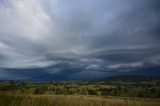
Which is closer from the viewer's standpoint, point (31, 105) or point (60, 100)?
point (31, 105)

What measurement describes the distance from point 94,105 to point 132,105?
1.64 metres

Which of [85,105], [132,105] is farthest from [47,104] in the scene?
[132,105]

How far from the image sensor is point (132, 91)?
8.04 metres

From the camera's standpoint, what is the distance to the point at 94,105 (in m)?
8.72

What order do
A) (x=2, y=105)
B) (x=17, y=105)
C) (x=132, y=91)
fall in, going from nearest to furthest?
(x=132, y=91), (x=17, y=105), (x=2, y=105)

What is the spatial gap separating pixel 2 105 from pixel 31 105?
6.16 feet

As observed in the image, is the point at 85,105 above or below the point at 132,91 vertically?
below

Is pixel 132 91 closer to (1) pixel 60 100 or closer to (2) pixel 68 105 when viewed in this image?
(2) pixel 68 105

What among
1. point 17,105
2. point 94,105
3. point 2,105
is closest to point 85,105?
point 94,105

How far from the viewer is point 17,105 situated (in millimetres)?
8617

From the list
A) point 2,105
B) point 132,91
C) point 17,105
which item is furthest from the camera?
point 2,105

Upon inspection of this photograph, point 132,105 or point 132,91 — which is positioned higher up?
point 132,91

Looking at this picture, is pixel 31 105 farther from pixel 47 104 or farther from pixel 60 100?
pixel 60 100

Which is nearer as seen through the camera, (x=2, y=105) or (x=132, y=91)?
(x=132, y=91)
